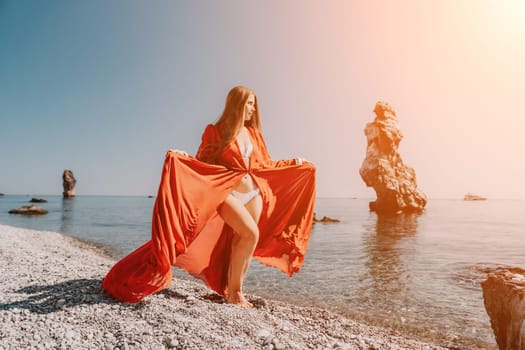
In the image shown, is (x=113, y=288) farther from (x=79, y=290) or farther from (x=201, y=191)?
(x=201, y=191)

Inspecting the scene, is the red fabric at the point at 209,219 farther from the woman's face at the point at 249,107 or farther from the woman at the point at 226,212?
the woman's face at the point at 249,107

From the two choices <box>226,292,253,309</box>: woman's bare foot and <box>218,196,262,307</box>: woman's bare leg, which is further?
<box>226,292,253,309</box>: woman's bare foot

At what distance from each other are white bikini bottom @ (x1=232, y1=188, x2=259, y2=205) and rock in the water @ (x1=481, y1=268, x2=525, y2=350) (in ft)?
11.6

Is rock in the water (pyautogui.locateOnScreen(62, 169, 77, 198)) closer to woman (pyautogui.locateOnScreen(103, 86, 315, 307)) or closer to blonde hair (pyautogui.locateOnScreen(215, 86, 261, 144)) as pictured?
woman (pyautogui.locateOnScreen(103, 86, 315, 307))

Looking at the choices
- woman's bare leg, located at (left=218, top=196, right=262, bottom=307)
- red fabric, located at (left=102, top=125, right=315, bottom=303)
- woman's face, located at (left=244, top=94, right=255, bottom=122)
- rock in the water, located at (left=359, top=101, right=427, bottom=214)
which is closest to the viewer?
red fabric, located at (left=102, top=125, right=315, bottom=303)

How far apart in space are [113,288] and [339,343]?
2934 millimetres

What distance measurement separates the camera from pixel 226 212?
4668 mm

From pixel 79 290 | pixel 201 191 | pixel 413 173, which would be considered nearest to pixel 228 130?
pixel 201 191

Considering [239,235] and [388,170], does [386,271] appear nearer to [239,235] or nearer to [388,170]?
[239,235]

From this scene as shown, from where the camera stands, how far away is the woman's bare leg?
4.67 meters

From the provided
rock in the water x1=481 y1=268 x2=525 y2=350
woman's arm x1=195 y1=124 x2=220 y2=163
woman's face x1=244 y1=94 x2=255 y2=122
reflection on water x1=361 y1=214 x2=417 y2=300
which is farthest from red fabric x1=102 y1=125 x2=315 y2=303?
A: reflection on water x1=361 y1=214 x2=417 y2=300

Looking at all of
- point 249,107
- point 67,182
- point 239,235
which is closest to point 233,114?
point 249,107

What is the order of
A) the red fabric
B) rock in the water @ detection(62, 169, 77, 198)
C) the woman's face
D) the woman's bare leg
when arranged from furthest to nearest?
rock in the water @ detection(62, 169, 77, 198), the woman's face, the woman's bare leg, the red fabric

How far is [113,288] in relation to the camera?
170 inches
